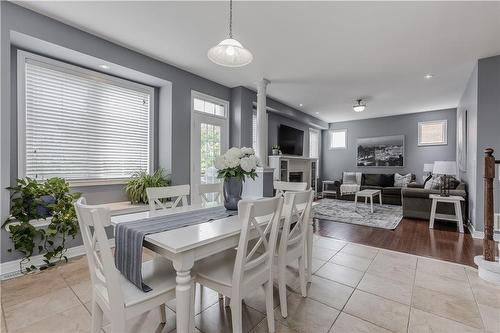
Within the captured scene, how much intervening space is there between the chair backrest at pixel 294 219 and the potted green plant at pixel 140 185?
2409 mm

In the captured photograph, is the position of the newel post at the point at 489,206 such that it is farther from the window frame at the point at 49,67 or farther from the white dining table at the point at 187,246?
the window frame at the point at 49,67

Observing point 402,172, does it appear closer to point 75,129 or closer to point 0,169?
point 75,129

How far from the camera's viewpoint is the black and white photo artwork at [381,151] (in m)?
7.52

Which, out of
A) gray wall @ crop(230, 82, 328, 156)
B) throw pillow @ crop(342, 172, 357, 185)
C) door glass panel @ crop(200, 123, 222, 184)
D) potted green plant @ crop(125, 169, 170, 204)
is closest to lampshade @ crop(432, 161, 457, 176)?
throw pillow @ crop(342, 172, 357, 185)

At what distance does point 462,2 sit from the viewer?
2307 millimetres

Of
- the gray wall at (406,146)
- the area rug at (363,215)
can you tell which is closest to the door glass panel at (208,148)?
the area rug at (363,215)

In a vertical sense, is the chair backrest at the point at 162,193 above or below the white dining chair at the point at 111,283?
above

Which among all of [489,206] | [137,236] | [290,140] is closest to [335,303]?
[137,236]

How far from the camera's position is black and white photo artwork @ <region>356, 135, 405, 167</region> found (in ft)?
24.7

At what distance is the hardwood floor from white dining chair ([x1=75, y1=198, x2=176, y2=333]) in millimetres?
3001

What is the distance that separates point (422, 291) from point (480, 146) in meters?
2.80

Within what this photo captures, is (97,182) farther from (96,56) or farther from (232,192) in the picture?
(232,192)

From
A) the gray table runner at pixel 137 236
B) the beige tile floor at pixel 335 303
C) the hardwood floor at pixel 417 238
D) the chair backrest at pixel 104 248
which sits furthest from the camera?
the hardwood floor at pixel 417 238

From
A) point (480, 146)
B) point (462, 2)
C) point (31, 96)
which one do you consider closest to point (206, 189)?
point (31, 96)
